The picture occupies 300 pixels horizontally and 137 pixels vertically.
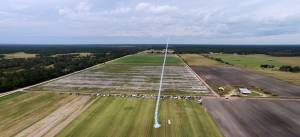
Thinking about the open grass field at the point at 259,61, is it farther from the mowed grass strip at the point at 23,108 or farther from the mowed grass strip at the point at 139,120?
the mowed grass strip at the point at 23,108

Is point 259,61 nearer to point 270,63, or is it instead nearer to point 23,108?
point 270,63

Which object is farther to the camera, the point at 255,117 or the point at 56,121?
the point at 255,117

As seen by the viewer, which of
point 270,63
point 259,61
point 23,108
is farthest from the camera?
point 259,61

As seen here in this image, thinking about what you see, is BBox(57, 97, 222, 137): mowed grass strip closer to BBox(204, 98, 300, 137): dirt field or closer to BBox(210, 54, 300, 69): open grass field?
BBox(204, 98, 300, 137): dirt field

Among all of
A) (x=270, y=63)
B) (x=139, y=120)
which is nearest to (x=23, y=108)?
(x=139, y=120)

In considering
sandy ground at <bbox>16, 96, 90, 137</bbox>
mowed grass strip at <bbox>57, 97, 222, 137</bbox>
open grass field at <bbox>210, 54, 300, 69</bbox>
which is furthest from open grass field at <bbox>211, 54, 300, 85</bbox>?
sandy ground at <bbox>16, 96, 90, 137</bbox>

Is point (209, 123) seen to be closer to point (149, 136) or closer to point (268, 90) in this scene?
point (149, 136)
